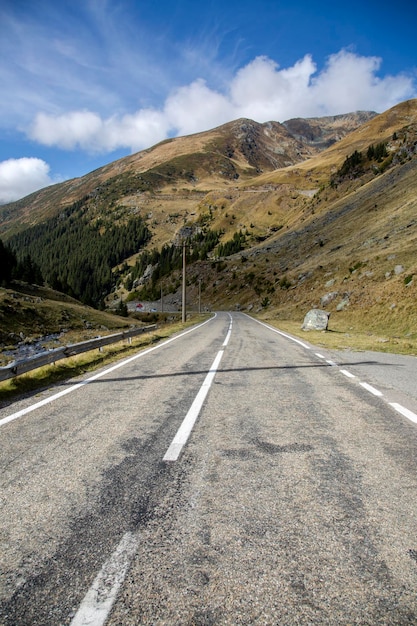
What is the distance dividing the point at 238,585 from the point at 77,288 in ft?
→ 646

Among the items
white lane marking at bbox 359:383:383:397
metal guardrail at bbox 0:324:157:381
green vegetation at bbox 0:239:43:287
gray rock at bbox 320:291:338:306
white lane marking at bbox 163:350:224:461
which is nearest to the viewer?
white lane marking at bbox 163:350:224:461

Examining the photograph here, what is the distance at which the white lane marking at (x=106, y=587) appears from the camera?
2.07 metres

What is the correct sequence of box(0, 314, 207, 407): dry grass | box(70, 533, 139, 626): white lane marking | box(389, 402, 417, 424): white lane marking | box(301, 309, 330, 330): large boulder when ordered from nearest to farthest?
box(70, 533, 139, 626): white lane marking → box(389, 402, 417, 424): white lane marking → box(0, 314, 207, 407): dry grass → box(301, 309, 330, 330): large boulder

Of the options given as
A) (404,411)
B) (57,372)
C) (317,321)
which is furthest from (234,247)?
(404,411)

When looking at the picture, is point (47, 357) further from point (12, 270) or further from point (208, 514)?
point (12, 270)

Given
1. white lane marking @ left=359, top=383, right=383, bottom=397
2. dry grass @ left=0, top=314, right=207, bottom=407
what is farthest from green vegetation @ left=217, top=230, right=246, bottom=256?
white lane marking @ left=359, top=383, right=383, bottom=397

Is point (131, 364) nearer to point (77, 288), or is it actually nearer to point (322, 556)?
point (322, 556)

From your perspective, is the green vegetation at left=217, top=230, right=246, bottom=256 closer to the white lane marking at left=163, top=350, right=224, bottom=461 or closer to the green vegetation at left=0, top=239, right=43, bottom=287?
the green vegetation at left=0, top=239, right=43, bottom=287

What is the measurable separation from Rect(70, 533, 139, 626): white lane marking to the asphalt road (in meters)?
0.01

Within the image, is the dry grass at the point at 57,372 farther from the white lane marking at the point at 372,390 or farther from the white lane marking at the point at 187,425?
the white lane marking at the point at 372,390

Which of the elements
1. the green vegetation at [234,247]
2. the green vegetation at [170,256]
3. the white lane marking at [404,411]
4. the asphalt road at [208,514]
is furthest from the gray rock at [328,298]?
the green vegetation at [170,256]

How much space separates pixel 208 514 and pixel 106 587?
42.6 inches

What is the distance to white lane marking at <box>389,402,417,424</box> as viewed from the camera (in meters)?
6.00

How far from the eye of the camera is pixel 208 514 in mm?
3170
